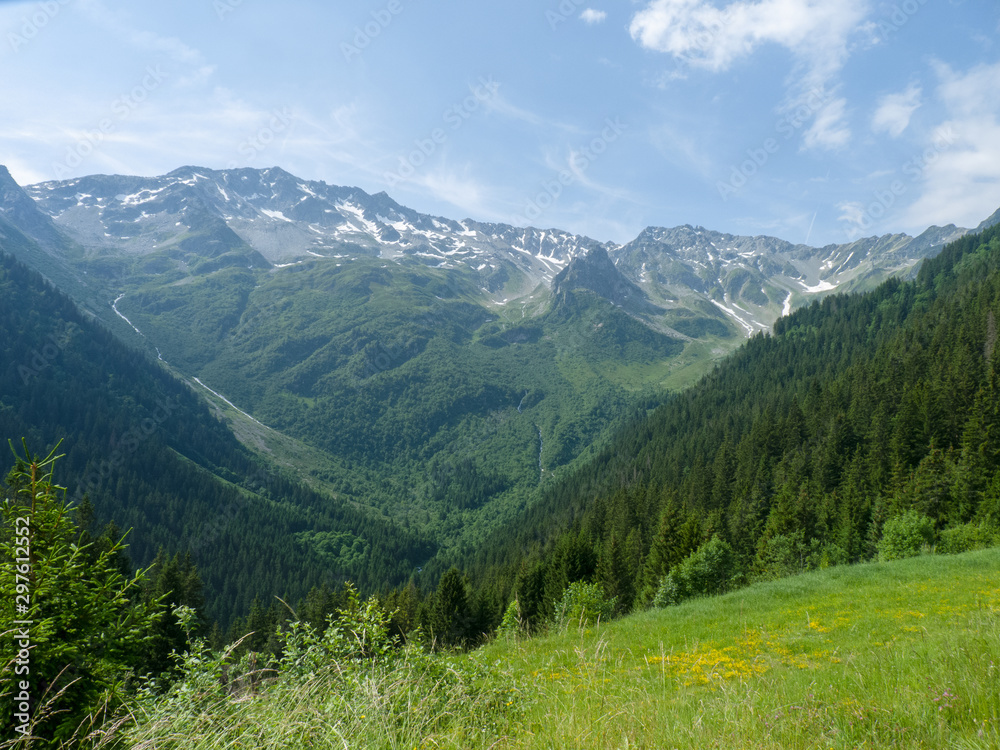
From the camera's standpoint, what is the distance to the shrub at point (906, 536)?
3556 centimetres

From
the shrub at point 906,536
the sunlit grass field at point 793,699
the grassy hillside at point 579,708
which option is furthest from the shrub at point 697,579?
the grassy hillside at point 579,708

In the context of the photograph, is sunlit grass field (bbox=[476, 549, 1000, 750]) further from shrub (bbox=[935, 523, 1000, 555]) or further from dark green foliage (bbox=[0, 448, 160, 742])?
shrub (bbox=[935, 523, 1000, 555])

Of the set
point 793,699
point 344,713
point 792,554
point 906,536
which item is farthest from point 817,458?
point 344,713

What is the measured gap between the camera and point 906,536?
36781 millimetres

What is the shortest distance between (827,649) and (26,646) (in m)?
15.3

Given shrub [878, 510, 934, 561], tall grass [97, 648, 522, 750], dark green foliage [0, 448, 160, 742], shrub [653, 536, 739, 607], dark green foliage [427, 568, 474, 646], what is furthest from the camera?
dark green foliage [427, 568, 474, 646]

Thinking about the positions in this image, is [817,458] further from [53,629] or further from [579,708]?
[53,629]

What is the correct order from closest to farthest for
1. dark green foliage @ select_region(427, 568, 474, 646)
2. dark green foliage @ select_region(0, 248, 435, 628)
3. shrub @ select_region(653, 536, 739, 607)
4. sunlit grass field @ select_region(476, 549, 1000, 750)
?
1. sunlit grass field @ select_region(476, 549, 1000, 750)
2. shrub @ select_region(653, 536, 739, 607)
3. dark green foliage @ select_region(427, 568, 474, 646)
4. dark green foliage @ select_region(0, 248, 435, 628)

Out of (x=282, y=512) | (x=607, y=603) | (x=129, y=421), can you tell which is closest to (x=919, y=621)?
(x=607, y=603)

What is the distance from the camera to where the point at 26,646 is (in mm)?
5246

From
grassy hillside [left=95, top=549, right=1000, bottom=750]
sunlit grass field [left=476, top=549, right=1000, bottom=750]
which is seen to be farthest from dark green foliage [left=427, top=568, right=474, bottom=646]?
grassy hillside [left=95, top=549, right=1000, bottom=750]

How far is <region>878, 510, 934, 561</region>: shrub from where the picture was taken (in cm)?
3556

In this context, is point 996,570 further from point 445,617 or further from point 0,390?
point 0,390

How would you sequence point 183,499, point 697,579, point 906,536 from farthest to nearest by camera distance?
point 183,499 → point 906,536 → point 697,579
